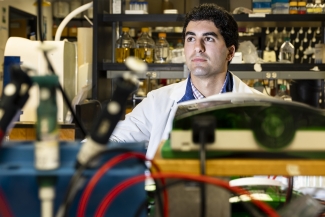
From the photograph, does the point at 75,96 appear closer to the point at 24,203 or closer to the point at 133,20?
the point at 133,20

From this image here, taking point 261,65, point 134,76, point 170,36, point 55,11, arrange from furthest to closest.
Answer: point 55,11 → point 170,36 → point 261,65 → point 134,76

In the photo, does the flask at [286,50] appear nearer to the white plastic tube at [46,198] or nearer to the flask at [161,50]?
the flask at [161,50]

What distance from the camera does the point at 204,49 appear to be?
241 centimetres

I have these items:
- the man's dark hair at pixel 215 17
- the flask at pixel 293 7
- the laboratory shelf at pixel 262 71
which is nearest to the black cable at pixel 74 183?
the man's dark hair at pixel 215 17

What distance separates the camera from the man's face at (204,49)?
7.80 ft

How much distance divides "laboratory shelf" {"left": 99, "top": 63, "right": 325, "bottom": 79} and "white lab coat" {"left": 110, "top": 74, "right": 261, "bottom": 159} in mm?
1075

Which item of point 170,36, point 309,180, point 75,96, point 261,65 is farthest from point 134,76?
point 170,36

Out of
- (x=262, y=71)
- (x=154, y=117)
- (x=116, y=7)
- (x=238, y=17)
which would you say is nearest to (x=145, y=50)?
(x=116, y=7)

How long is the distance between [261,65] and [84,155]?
2.94 meters

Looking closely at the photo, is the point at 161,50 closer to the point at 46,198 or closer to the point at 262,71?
the point at 262,71

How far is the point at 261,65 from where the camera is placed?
348cm

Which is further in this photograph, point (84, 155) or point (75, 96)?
point (75, 96)

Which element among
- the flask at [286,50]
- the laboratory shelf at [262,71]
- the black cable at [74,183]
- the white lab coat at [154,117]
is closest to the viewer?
the black cable at [74,183]

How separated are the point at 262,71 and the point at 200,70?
4.09 ft
